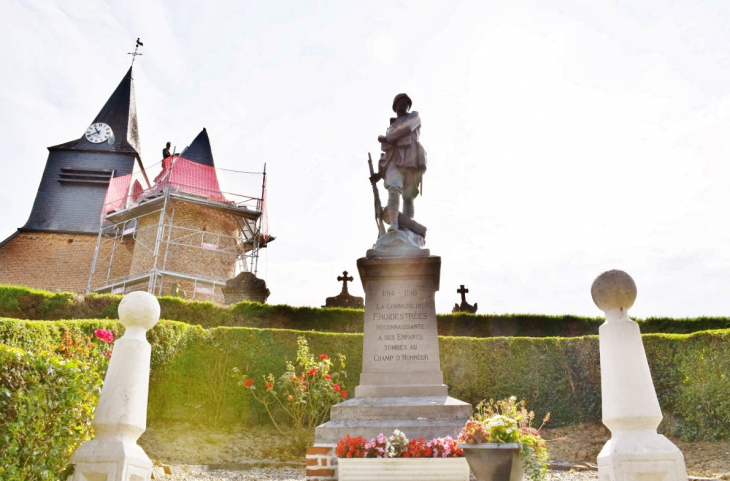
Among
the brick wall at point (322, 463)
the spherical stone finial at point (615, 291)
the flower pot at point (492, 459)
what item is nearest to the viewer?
the spherical stone finial at point (615, 291)

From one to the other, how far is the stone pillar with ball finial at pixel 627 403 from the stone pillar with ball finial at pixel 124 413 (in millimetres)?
2666

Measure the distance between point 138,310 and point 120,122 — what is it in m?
33.2

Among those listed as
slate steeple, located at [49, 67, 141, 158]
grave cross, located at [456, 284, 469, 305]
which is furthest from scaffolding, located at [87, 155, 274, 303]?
grave cross, located at [456, 284, 469, 305]

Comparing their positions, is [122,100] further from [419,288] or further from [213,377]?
[419,288]

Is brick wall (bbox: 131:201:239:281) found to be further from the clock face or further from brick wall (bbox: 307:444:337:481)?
brick wall (bbox: 307:444:337:481)

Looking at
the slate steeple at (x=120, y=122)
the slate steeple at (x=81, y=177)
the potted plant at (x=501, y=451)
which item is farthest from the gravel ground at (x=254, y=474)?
the slate steeple at (x=120, y=122)

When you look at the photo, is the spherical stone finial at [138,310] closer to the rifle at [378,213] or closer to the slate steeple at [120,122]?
the rifle at [378,213]

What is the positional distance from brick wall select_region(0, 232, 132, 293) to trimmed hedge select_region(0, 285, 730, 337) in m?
14.7

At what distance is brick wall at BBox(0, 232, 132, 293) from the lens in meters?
27.6

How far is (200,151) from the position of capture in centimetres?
2858

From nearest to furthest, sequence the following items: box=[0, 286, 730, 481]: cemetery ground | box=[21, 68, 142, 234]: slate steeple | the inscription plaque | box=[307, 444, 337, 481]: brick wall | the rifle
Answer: box=[307, 444, 337, 481]: brick wall → the inscription plaque → the rifle → box=[0, 286, 730, 481]: cemetery ground → box=[21, 68, 142, 234]: slate steeple

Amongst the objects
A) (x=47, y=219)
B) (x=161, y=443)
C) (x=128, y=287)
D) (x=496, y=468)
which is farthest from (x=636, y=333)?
(x=47, y=219)

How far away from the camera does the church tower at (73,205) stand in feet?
91.2

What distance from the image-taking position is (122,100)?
1321 inches
